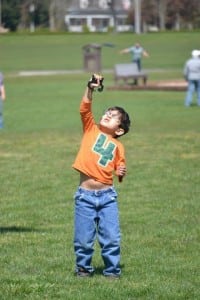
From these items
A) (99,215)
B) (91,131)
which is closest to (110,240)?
(99,215)

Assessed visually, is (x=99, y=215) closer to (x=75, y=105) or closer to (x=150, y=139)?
(x=150, y=139)

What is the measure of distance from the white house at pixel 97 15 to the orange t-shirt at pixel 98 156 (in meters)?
134

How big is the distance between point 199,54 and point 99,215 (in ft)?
80.8

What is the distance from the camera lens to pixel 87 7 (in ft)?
486

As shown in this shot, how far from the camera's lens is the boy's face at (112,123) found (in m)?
8.29

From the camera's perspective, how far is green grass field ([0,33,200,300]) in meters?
8.27

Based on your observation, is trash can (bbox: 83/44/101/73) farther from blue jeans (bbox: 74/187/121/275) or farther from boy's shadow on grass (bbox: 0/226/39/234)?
blue jeans (bbox: 74/187/121/275)

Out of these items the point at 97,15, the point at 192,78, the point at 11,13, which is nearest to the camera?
the point at 192,78

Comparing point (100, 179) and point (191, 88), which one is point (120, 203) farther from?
point (191, 88)

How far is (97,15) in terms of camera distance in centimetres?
14650

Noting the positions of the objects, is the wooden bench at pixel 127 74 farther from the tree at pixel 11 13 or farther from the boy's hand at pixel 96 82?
the boy's hand at pixel 96 82

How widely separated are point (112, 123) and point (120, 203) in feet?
16.2

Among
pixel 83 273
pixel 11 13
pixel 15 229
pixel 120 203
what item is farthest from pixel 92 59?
pixel 83 273

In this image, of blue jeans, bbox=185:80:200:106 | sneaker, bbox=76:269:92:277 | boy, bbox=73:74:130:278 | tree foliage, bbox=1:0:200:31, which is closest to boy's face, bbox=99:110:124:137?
boy, bbox=73:74:130:278
